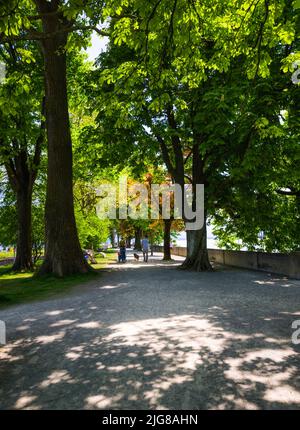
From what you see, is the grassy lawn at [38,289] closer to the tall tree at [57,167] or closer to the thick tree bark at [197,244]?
the tall tree at [57,167]

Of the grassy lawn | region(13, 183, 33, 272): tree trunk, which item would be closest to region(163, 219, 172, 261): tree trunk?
region(13, 183, 33, 272): tree trunk

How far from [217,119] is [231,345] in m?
10.2

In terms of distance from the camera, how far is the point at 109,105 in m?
7.98

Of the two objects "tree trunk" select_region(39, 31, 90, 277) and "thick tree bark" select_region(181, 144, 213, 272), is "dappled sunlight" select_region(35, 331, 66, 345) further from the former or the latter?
"thick tree bark" select_region(181, 144, 213, 272)

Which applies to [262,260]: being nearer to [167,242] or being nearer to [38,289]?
[38,289]

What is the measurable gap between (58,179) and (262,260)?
34.8 feet

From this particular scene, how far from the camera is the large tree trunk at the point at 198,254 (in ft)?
64.2

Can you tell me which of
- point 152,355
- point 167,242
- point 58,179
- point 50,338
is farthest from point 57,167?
point 167,242

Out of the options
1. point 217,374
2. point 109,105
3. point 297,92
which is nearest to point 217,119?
point 297,92

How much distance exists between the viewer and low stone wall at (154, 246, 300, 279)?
15.3 meters

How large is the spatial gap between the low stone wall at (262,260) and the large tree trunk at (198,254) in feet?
7.88

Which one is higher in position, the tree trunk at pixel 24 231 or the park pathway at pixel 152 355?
the tree trunk at pixel 24 231

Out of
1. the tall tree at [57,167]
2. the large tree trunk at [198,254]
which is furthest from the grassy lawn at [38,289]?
the large tree trunk at [198,254]

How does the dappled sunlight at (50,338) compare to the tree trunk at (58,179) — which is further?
the tree trunk at (58,179)
